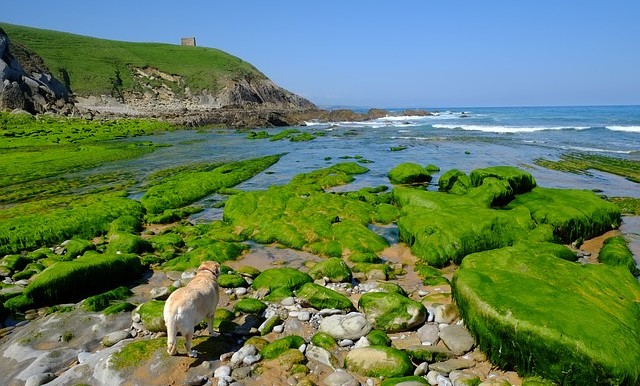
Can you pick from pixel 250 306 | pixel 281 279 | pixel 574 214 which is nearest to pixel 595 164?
pixel 574 214

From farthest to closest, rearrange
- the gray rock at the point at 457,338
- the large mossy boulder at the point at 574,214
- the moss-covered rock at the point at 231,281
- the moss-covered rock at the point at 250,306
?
the large mossy boulder at the point at 574,214, the moss-covered rock at the point at 231,281, the moss-covered rock at the point at 250,306, the gray rock at the point at 457,338

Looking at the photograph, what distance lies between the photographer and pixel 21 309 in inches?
316

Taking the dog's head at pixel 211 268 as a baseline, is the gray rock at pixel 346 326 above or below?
below

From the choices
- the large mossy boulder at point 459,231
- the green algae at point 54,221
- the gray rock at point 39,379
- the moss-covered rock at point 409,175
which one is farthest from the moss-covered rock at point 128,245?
the moss-covered rock at point 409,175

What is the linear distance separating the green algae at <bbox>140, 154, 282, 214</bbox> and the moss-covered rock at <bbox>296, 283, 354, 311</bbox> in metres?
10.5

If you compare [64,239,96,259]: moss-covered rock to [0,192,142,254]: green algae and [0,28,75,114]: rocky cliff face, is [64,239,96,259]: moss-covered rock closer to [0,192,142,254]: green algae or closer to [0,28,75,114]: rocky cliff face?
[0,192,142,254]: green algae

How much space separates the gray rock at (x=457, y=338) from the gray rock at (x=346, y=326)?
4.26 ft

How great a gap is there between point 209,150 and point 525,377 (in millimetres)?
37726

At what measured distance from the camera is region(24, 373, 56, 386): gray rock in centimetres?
570

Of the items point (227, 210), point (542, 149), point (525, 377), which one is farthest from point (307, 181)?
point (542, 149)

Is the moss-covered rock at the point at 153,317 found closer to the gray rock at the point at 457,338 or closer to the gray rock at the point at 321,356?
the gray rock at the point at 321,356

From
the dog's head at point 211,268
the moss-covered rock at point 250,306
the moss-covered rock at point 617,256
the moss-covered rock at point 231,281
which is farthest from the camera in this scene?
the moss-covered rock at point 617,256

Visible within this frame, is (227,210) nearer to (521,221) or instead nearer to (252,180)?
(252,180)

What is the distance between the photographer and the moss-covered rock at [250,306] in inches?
311
